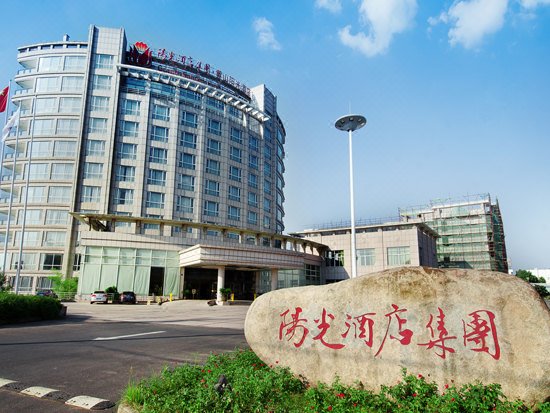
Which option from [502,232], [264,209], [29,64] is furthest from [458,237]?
[29,64]

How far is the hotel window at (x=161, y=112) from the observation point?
51747 mm

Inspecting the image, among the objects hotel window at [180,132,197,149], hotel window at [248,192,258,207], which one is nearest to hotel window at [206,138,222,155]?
hotel window at [180,132,197,149]

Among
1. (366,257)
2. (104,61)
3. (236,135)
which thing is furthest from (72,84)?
(366,257)

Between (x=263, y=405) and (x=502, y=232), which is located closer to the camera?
(x=263, y=405)

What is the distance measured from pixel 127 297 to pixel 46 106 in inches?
1317

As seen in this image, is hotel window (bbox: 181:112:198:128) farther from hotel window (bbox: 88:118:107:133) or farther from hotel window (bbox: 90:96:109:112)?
hotel window (bbox: 88:118:107:133)

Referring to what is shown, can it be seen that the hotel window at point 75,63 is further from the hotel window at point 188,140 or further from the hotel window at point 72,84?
the hotel window at point 188,140

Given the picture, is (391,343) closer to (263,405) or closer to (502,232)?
(263,405)

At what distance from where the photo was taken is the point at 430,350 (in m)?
5.36

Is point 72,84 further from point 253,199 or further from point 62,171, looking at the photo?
point 253,199

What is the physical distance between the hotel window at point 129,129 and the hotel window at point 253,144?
17070 mm

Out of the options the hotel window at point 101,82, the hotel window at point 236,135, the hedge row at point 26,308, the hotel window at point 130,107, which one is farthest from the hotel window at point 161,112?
the hedge row at point 26,308

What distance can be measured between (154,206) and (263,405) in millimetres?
47045

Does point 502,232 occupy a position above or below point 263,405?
above
